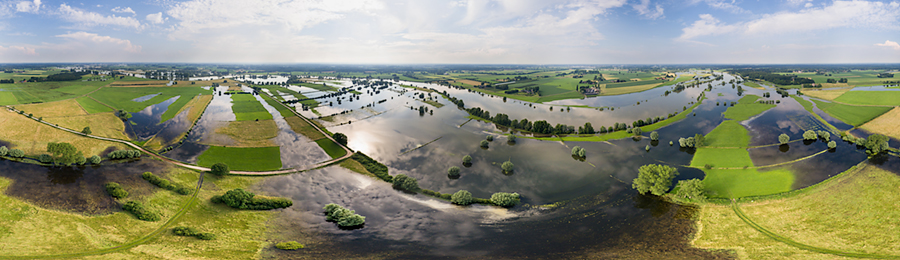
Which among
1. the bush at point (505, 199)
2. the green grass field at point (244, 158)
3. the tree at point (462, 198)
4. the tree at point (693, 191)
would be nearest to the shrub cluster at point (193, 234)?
the green grass field at point (244, 158)

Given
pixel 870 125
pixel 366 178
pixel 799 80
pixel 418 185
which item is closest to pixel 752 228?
pixel 418 185

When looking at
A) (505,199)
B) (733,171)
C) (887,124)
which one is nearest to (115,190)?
(505,199)

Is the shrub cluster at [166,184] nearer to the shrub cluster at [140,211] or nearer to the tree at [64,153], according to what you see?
the shrub cluster at [140,211]

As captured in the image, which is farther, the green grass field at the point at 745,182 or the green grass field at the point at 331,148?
the green grass field at the point at 331,148

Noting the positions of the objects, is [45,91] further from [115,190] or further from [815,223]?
[815,223]

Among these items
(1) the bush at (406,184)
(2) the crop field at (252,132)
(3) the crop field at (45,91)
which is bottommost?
(1) the bush at (406,184)

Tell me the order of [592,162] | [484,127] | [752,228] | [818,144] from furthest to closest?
[484,127], [818,144], [592,162], [752,228]

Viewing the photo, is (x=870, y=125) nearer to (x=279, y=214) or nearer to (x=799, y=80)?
(x=279, y=214)
